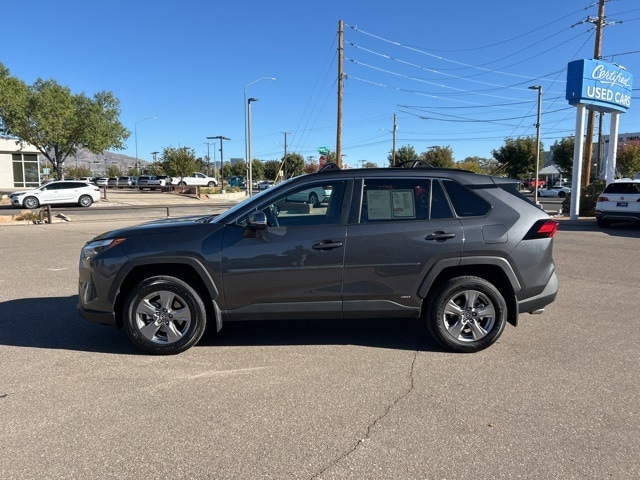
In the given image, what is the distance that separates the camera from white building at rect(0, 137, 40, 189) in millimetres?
47812

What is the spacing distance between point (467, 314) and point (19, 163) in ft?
178

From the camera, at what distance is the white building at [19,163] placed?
157 feet

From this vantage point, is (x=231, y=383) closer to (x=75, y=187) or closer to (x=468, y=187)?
(x=468, y=187)

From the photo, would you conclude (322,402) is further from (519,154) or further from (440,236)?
(519,154)

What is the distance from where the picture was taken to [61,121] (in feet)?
119

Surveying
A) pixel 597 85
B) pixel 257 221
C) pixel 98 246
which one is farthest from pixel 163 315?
pixel 597 85

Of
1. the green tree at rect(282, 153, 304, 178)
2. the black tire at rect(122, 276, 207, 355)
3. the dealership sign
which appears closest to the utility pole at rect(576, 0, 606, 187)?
the dealership sign

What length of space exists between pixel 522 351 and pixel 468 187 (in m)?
1.68

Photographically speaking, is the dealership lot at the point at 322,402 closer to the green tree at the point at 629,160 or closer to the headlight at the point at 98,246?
the headlight at the point at 98,246

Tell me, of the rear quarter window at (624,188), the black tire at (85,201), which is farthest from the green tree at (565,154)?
the black tire at (85,201)

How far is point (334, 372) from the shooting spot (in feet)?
13.7

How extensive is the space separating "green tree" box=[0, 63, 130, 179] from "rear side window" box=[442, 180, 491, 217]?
114 ft

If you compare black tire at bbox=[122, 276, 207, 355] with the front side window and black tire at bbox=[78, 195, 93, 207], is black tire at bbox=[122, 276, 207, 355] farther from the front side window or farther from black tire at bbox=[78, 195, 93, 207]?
black tire at bbox=[78, 195, 93, 207]

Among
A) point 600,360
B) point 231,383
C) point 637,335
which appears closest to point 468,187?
point 600,360
